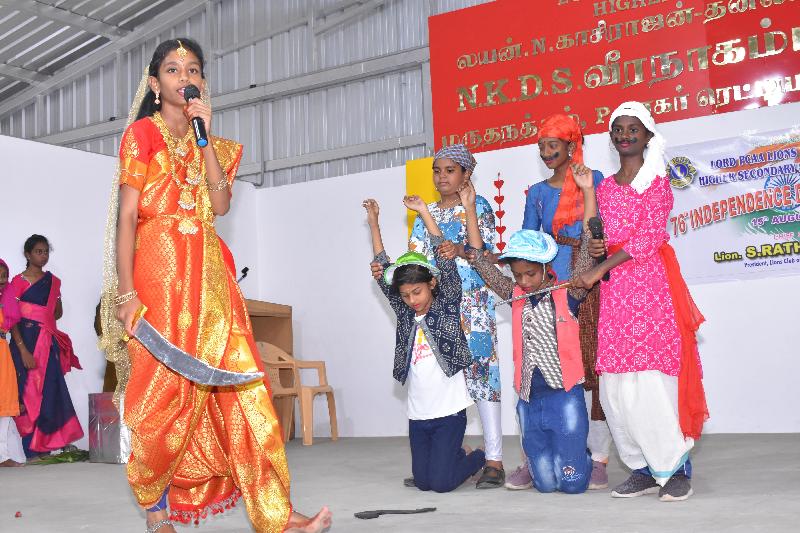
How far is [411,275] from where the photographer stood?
3631 millimetres

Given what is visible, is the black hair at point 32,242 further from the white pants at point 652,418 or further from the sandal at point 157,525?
the white pants at point 652,418

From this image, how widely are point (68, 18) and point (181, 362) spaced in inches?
349

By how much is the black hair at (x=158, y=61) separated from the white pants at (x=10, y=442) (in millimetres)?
3775

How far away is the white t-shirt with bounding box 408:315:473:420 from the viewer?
3639 millimetres

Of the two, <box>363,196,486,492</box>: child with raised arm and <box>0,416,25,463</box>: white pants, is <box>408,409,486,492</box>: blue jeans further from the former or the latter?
<box>0,416,25,463</box>: white pants

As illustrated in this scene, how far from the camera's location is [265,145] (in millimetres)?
9805

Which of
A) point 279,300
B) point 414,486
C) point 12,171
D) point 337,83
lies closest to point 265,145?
point 337,83

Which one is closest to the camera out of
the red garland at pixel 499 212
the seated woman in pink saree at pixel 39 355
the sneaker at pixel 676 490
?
the sneaker at pixel 676 490

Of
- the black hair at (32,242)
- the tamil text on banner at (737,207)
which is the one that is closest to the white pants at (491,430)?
the tamil text on banner at (737,207)

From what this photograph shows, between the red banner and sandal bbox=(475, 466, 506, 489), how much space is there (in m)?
3.42

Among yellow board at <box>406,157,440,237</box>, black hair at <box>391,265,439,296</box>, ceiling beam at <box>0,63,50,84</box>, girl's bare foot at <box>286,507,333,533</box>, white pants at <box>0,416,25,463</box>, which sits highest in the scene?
ceiling beam at <box>0,63,50,84</box>

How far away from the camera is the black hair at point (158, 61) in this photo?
2.58m

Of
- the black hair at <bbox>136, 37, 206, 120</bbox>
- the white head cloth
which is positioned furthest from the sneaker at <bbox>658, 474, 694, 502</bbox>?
the black hair at <bbox>136, 37, 206, 120</bbox>

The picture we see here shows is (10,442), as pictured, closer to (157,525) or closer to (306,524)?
(157,525)
